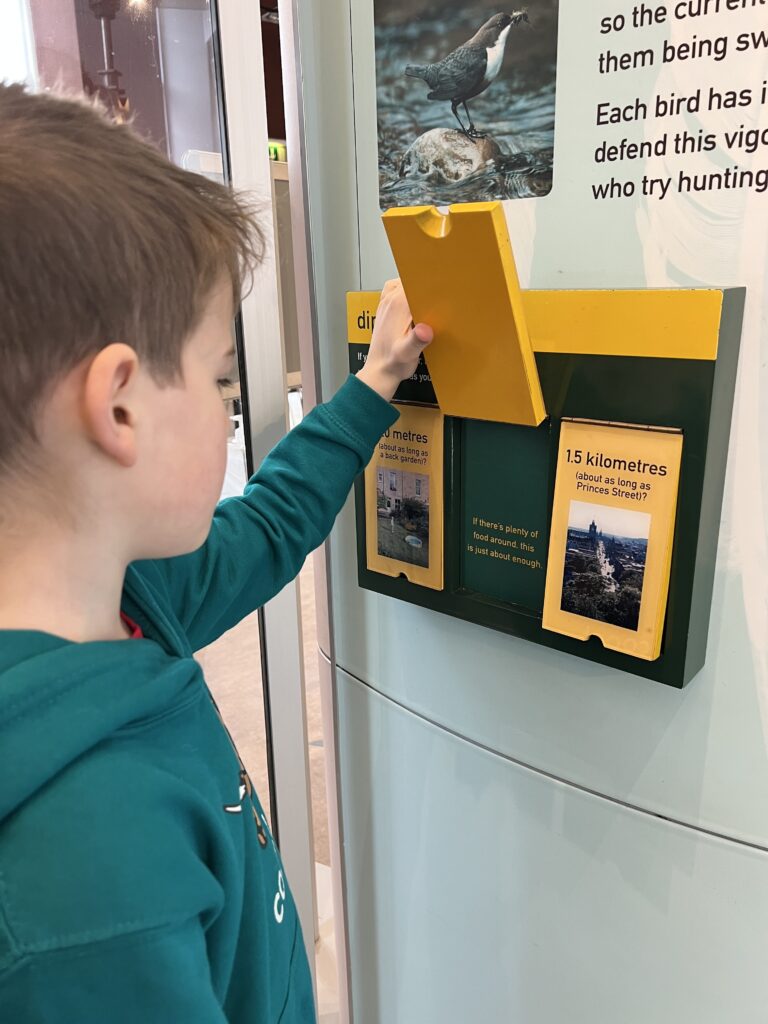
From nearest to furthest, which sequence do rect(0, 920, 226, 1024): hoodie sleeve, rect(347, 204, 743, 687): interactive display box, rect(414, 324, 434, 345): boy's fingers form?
1. rect(0, 920, 226, 1024): hoodie sleeve
2. rect(347, 204, 743, 687): interactive display box
3. rect(414, 324, 434, 345): boy's fingers

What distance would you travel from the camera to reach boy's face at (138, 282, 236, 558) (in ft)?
1.68

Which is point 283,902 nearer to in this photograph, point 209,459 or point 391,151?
point 209,459

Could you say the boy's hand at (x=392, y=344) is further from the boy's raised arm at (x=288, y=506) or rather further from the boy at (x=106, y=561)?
the boy at (x=106, y=561)

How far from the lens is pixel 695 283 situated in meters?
0.55

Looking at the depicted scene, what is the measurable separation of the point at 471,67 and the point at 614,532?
35 centimetres

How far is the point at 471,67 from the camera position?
2.05ft

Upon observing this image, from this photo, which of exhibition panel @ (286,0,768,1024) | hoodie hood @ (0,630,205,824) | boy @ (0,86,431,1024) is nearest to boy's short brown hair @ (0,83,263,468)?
boy @ (0,86,431,1024)

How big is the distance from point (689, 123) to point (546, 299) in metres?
0.14

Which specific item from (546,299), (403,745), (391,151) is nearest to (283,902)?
(403,745)

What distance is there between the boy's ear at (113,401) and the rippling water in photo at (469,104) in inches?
12.4

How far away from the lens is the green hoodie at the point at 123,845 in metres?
0.45

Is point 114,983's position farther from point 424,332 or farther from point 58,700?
point 424,332

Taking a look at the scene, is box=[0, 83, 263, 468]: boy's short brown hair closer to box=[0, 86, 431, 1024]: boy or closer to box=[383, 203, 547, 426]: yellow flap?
box=[0, 86, 431, 1024]: boy

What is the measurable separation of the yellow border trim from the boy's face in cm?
22
